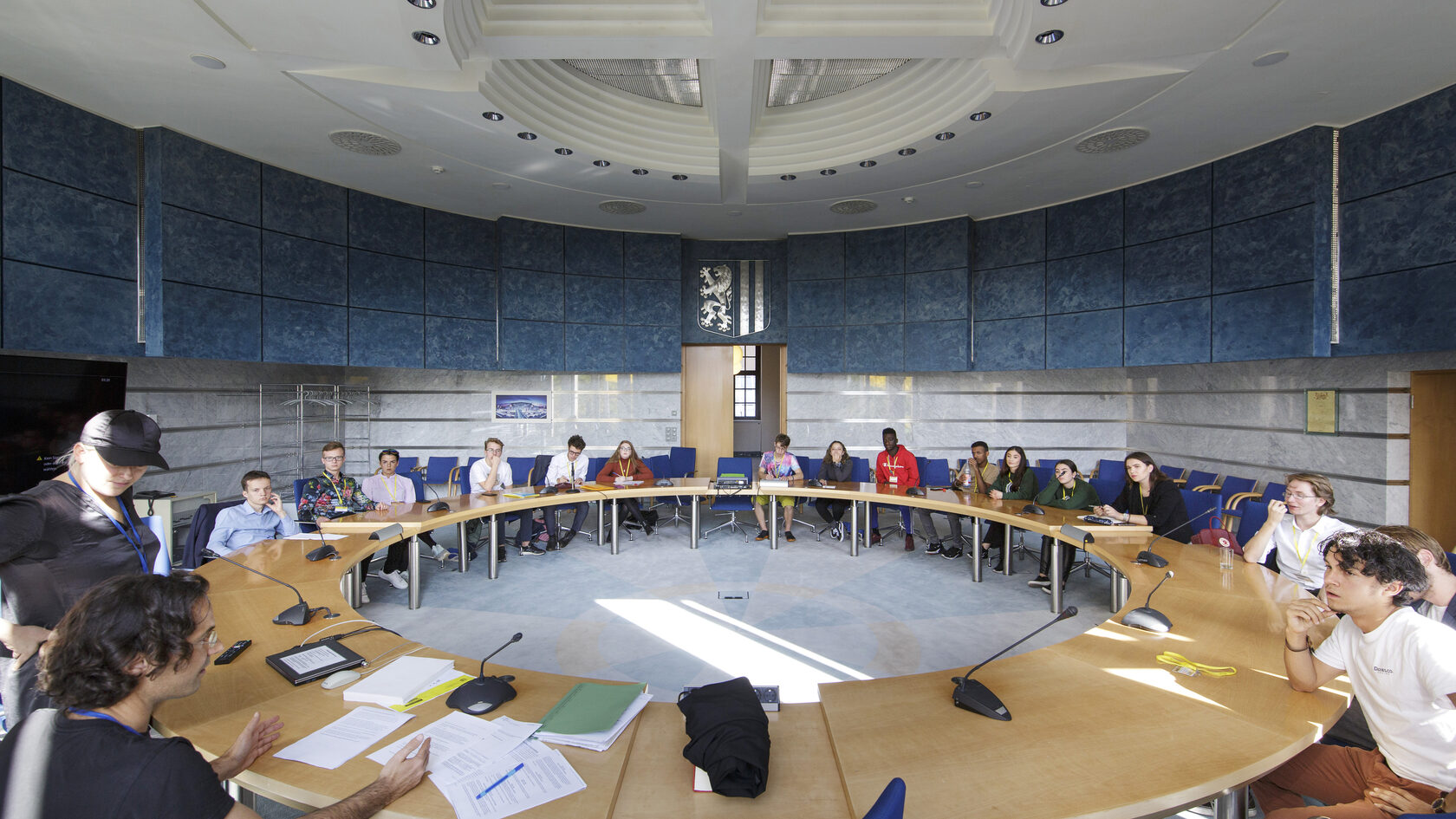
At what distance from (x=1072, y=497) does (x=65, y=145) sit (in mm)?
8478

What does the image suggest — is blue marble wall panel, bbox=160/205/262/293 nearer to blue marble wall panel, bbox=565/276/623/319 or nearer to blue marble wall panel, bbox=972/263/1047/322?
blue marble wall panel, bbox=565/276/623/319

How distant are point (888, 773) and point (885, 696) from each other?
1.51 feet

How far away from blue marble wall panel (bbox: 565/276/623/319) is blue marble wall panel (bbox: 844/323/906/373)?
3224 millimetres

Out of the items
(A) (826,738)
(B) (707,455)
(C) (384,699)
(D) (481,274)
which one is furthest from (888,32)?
(B) (707,455)

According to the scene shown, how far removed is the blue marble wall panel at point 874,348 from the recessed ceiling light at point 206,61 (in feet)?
22.2

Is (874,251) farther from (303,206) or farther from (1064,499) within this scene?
(303,206)

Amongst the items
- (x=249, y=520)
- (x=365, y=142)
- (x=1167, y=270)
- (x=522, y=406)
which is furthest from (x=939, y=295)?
(x=249, y=520)

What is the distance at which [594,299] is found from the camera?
8.34 metres

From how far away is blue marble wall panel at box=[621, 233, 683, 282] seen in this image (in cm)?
845

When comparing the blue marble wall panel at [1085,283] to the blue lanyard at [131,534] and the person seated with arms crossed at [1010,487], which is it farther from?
the blue lanyard at [131,534]

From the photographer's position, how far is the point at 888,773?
162cm

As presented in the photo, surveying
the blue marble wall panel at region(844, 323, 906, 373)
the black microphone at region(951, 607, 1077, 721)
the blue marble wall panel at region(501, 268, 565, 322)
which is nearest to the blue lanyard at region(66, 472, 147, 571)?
the black microphone at region(951, 607, 1077, 721)

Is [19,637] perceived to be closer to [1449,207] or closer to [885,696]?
[885,696]

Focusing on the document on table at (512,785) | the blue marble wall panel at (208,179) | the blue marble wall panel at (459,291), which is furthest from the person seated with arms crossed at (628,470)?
the document on table at (512,785)
